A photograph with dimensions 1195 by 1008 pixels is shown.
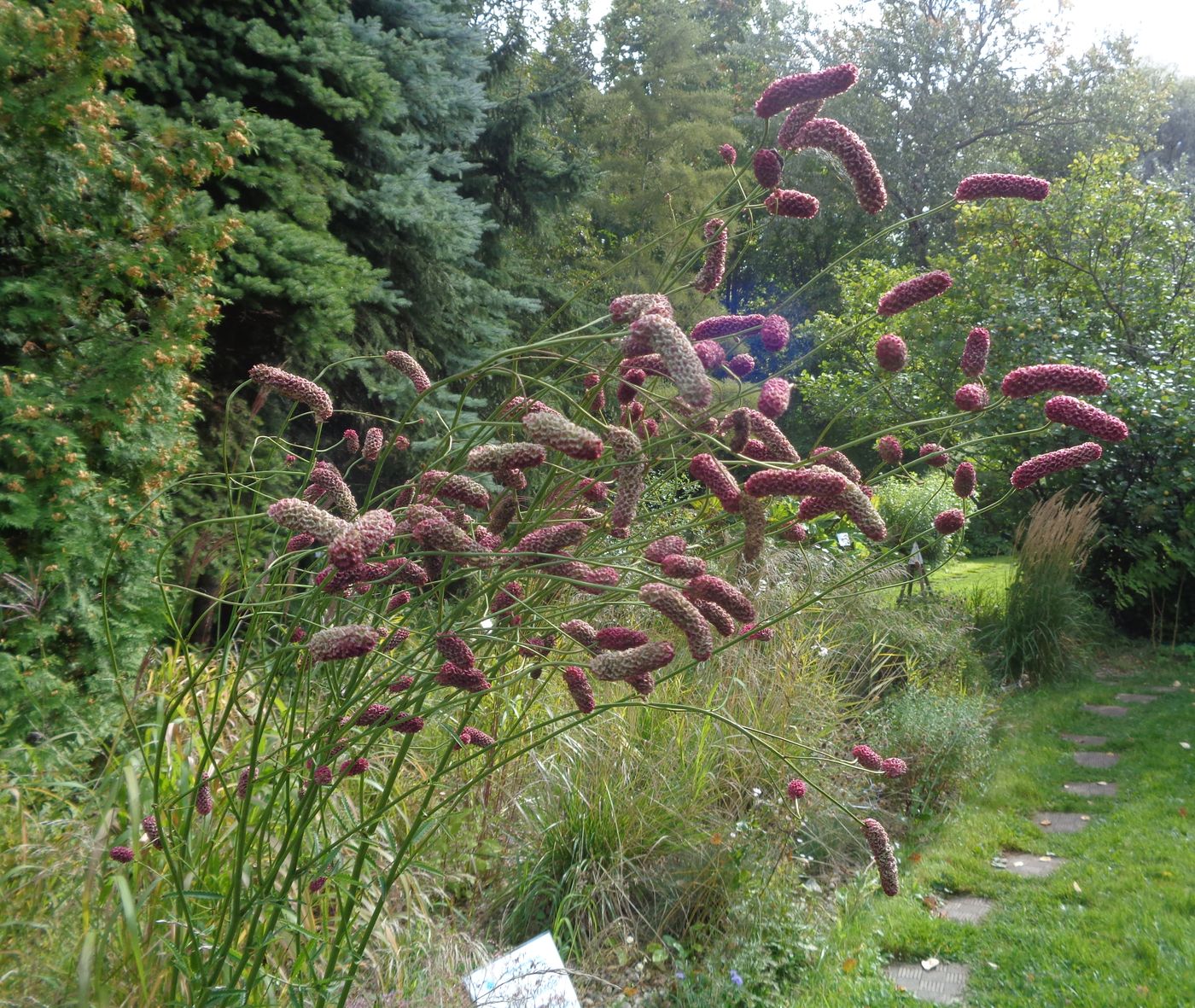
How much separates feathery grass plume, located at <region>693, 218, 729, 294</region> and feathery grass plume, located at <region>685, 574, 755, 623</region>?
0.48m

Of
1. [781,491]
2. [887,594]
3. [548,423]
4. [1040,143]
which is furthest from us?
[1040,143]

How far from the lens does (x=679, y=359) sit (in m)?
0.88

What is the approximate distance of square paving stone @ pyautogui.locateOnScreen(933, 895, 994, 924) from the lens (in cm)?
317

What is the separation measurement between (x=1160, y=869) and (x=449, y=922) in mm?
2846

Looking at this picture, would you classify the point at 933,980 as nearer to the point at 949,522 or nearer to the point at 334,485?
the point at 949,522

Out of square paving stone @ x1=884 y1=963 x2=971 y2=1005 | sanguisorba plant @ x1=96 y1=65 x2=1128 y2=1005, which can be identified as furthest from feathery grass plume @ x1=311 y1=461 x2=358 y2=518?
square paving stone @ x1=884 y1=963 x2=971 y2=1005

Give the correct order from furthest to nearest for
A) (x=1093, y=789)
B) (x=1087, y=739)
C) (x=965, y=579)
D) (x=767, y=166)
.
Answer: (x=965, y=579), (x=1087, y=739), (x=1093, y=789), (x=767, y=166)

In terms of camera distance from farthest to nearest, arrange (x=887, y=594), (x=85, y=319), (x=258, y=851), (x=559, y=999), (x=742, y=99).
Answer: (x=742, y=99), (x=887, y=594), (x=85, y=319), (x=559, y=999), (x=258, y=851)

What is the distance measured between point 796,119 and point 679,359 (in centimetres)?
52

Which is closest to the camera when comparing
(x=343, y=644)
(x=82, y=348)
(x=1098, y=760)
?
(x=343, y=644)

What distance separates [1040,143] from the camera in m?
17.1

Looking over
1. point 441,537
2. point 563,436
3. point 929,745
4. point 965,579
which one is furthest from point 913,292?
point 965,579

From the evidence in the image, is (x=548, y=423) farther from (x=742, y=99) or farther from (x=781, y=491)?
(x=742, y=99)

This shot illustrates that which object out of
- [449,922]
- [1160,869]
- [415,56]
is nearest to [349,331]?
[415,56]
